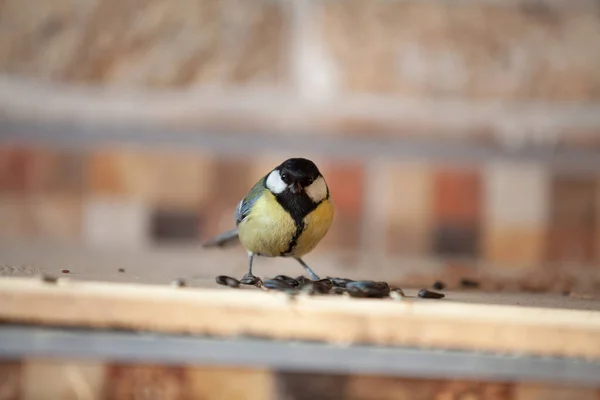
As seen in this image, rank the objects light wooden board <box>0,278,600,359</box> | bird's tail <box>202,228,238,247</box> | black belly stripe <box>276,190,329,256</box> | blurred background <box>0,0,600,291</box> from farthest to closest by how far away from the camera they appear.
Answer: blurred background <box>0,0,600,291</box> → bird's tail <box>202,228,238,247</box> → black belly stripe <box>276,190,329,256</box> → light wooden board <box>0,278,600,359</box>

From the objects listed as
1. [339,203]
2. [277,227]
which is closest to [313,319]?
[277,227]

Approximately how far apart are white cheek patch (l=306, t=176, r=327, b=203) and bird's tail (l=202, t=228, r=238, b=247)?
0.57 ft

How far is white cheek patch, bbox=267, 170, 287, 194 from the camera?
2.23ft

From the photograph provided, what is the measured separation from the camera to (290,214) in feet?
2.17

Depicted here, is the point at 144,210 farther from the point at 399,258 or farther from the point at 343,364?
the point at 343,364

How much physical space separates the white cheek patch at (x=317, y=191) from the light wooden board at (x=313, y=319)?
258mm

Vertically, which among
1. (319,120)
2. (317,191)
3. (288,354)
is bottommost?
(288,354)

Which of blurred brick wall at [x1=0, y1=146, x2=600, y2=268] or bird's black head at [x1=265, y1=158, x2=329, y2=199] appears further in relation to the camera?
blurred brick wall at [x1=0, y1=146, x2=600, y2=268]

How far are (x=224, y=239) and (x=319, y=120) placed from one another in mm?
374

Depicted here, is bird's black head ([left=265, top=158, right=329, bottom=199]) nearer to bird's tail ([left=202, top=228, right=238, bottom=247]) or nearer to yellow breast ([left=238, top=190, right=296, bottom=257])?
yellow breast ([left=238, top=190, right=296, bottom=257])

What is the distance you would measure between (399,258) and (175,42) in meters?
0.53

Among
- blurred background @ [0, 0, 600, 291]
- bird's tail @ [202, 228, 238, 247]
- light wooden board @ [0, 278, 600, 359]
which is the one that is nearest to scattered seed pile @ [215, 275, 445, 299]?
light wooden board @ [0, 278, 600, 359]

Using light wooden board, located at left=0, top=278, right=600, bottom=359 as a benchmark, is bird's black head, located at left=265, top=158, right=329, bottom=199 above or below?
above

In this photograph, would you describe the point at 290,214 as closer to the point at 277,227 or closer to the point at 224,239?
the point at 277,227
